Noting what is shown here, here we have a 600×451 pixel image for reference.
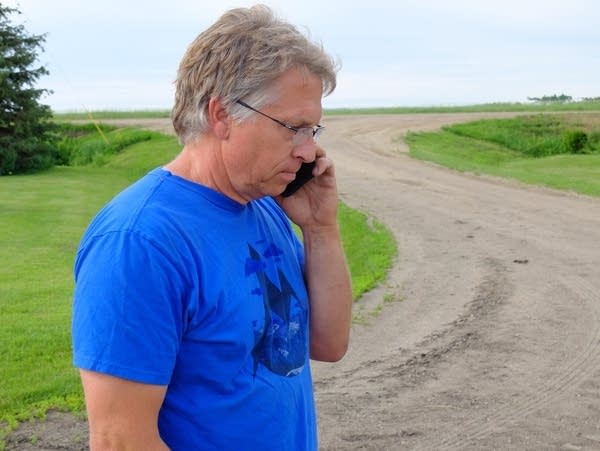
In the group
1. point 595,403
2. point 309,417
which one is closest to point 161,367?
point 309,417

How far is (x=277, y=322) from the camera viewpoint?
2.16m

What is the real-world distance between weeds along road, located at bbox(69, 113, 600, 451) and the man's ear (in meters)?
3.39

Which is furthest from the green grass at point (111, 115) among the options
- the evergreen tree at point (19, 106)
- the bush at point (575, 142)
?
the bush at point (575, 142)

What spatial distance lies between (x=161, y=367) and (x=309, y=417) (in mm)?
599

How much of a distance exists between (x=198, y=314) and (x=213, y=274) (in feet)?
0.32

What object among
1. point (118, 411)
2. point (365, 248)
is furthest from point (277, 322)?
point (365, 248)

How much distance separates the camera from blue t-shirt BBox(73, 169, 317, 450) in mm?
1843

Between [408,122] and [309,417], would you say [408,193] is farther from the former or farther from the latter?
[408,122]

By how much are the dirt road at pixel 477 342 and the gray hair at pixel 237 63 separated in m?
3.43

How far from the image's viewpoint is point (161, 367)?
6.17ft

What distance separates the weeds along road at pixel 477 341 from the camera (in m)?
5.41

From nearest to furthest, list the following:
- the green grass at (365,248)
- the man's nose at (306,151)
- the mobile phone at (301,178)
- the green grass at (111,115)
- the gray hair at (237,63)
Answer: the gray hair at (237,63) < the man's nose at (306,151) < the mobile phone at (301,178) < the green grass at (365,248) < the green grass at (111,115)

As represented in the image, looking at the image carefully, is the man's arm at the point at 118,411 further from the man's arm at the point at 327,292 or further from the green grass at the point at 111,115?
the green grass at the point at 111,115

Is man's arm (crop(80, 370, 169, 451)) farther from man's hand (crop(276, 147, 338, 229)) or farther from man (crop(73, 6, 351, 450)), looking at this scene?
man's hand (crop(276, 147, 338, 229))
